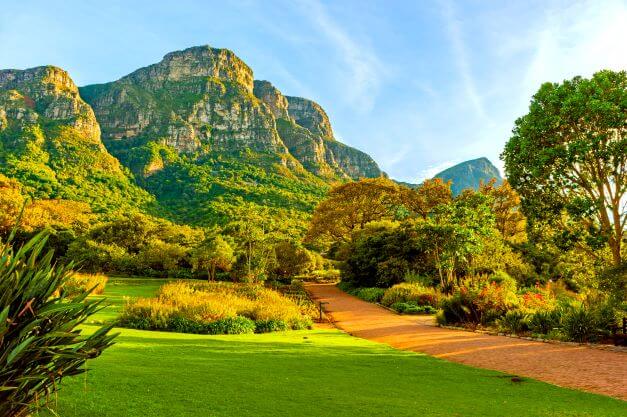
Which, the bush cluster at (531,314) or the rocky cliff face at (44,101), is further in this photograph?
the rocky cliff face at (44,101)

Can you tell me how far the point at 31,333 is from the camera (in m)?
2.72

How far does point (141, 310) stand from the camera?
47.6 ft

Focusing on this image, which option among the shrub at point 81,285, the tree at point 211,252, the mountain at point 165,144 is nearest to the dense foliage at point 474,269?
the tree at point 211,252

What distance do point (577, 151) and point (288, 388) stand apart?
14.9 m

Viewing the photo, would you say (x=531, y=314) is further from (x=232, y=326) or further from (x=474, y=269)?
(x=474, y=269)

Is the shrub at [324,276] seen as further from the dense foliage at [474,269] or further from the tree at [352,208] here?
the tree at [352,208]

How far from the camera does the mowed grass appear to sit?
4980 mm

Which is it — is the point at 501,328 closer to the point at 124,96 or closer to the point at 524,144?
the point at 524,144

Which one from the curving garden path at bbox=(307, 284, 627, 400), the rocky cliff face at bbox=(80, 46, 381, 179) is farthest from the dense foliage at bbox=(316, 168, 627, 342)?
the rocky cliff face at bbox=(80, 46, 381, 179)

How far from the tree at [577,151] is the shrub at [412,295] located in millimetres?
7983

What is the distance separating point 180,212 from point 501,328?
78251mm

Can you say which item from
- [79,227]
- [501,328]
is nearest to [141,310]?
[501,328]

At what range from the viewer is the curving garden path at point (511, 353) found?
8.62m

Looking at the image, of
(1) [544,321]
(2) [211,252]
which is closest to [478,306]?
(1) [544,321]
